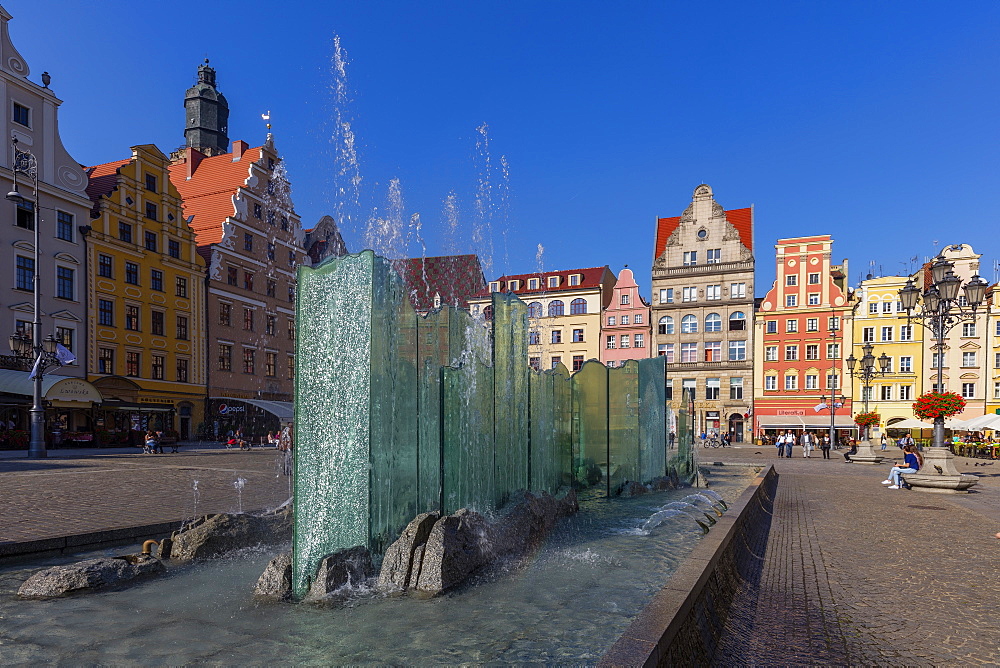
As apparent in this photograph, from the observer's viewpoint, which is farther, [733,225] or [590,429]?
[733,225]

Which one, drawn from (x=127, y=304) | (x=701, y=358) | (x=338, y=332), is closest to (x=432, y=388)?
(x=338, y=332)

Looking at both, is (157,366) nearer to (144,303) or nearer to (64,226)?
(144,303)

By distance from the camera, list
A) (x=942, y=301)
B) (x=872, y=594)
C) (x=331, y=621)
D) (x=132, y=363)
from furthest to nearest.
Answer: (x=132, y=363), (x=942, y=301), (x=872, y=594), (x=331, y=621)

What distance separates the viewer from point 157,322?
3809cm

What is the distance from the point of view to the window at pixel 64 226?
32875 mm

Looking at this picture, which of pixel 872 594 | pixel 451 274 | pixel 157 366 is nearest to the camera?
pixel 872 594

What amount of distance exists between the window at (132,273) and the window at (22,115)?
805cm

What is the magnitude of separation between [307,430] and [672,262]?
56454 millimetres

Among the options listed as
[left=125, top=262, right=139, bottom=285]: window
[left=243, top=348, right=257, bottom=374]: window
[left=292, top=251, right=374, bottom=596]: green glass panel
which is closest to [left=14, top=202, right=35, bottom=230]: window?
[left=125, top=262, right=139, bottom=285]: window

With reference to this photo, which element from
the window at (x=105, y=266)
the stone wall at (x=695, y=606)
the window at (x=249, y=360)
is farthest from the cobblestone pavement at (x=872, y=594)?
the window at (x=249, y=360)

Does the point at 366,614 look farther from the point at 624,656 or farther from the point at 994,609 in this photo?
the point at 994,609

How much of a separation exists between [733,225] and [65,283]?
49.3 metres

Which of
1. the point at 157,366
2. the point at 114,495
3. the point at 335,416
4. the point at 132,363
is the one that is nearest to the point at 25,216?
the point at 132,363

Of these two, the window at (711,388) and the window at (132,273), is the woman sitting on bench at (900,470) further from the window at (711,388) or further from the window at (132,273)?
the window at (711,388)
